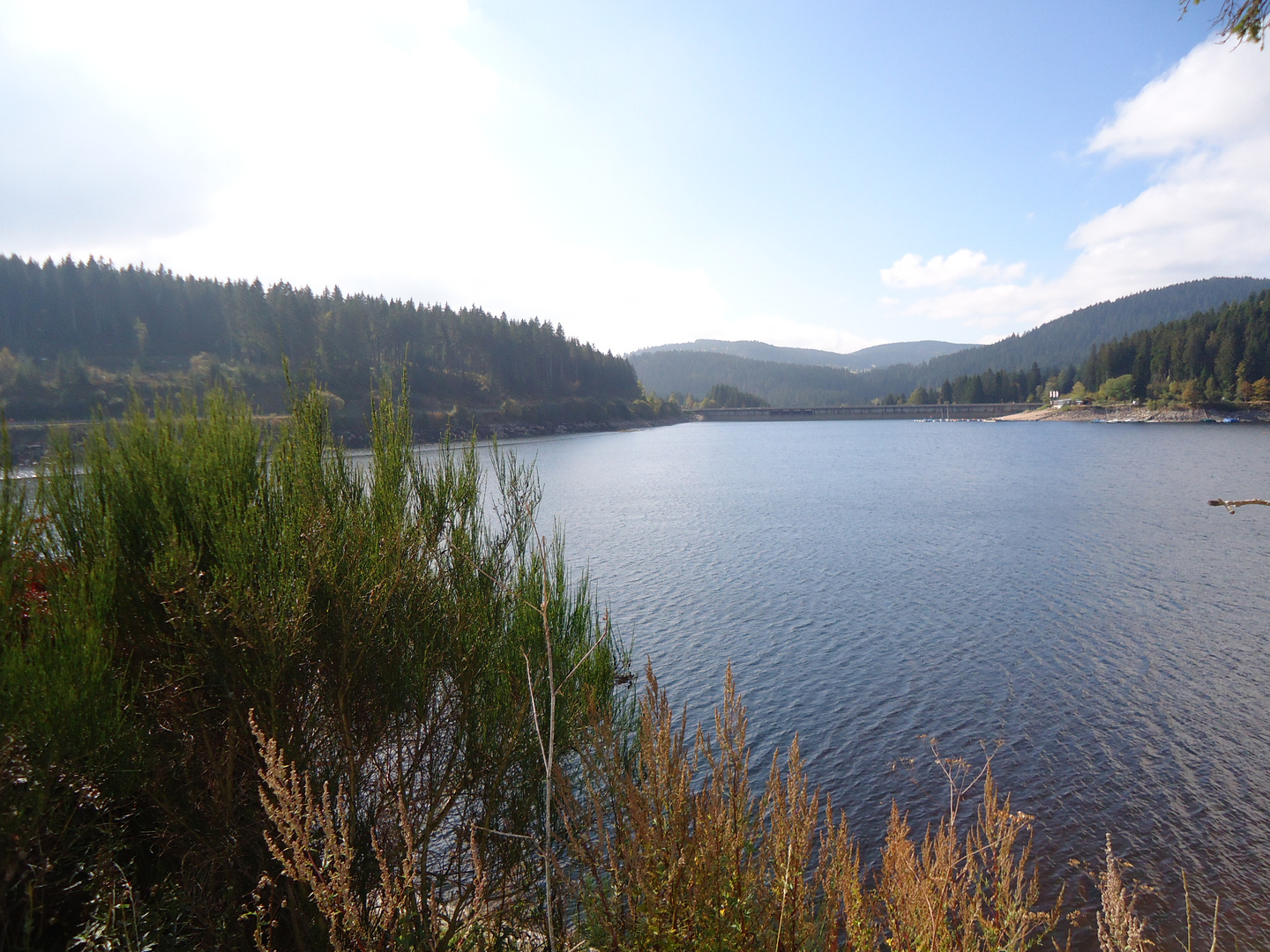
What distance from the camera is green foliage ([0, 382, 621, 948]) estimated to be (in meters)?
3.29

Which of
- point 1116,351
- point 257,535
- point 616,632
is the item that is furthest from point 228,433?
point 1116,351

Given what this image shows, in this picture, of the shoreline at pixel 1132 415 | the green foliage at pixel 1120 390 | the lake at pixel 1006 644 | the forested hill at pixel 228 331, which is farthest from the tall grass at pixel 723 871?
the green foliage at pixel 1120 390

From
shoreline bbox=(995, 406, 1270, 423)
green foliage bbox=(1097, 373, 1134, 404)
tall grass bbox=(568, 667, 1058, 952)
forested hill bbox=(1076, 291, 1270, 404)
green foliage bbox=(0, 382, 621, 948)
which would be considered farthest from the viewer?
green foliage bbox=(1097, 373, 1134, 404)

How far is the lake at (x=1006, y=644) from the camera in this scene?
10539mm

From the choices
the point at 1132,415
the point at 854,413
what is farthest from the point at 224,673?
the point at 854,413

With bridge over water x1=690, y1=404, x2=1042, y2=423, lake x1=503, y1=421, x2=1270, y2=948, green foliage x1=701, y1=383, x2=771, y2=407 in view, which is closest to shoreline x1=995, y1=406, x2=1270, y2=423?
bridge over water x1=690, y1=404, x2=1042, y2=423

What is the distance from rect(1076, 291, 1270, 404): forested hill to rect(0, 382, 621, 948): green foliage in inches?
5518

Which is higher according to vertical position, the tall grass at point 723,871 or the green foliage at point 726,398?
the green foliage at point 726,398

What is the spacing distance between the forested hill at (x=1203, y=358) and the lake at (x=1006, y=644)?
291 ft

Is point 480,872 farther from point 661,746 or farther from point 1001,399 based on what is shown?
point 1001,399

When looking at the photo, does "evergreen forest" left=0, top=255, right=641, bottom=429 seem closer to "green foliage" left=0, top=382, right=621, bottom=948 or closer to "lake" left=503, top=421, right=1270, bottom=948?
"lake" left=503, top=421, right=1270, bottom=948

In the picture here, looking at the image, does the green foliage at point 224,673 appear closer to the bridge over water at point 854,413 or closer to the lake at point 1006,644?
the lake at point 1006,644

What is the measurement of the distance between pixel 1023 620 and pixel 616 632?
11.9 metres

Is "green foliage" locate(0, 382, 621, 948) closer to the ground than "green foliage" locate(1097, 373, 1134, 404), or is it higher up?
closer to the ground
